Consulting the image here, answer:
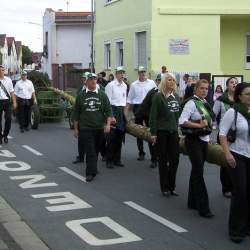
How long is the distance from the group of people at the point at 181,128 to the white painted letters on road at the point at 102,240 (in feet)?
3.75

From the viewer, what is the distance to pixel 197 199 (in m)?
7.98

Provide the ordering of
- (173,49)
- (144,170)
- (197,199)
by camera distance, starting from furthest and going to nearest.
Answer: (173,49) < (144,170) < (197,199)

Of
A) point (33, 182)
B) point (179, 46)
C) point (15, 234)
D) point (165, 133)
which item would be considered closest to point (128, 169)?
point (33, 182)

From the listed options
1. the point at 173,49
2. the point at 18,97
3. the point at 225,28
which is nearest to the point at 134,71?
the point at 173,49

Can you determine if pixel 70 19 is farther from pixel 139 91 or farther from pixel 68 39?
pixel 139 91

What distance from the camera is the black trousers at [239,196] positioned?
6.79 meters

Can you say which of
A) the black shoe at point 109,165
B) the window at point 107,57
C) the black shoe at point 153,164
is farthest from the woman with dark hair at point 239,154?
the window at point 107,57

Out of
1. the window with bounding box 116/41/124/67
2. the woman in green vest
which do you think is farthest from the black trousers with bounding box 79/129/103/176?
the window with bounding box 116/41/124/67

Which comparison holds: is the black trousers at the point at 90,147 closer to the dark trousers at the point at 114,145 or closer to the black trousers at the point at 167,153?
the dark trousers at the point at 114,145

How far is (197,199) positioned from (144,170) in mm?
3586

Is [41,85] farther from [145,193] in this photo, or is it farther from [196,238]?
[196,238]

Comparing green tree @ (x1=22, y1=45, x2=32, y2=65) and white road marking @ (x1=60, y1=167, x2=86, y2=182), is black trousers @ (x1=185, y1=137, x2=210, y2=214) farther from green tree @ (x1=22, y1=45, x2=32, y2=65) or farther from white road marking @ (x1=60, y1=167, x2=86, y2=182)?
green tree @ (x1=22, y1=45, x2=32, y2=65)

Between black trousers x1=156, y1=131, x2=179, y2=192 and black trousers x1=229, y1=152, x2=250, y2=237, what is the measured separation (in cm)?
226

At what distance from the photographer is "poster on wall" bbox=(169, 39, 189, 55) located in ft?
89.2
